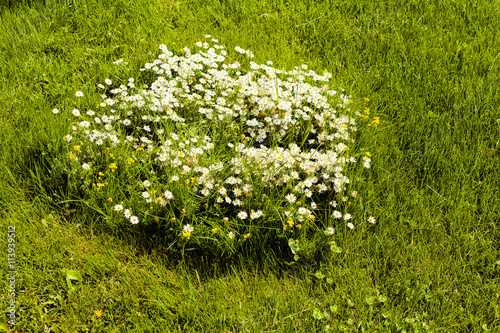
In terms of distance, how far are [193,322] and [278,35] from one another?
303 cm

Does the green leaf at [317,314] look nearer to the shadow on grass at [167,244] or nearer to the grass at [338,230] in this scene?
the grass at [338,230]

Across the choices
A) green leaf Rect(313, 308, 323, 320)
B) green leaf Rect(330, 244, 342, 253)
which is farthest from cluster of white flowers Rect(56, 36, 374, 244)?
green leaf Rect(313, 308, 323, 320)

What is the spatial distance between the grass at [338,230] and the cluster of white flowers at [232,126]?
0.26 metres

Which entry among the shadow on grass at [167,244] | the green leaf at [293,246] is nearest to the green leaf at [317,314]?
the shadow on grass at [167,244]

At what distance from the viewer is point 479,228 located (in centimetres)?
A: 283

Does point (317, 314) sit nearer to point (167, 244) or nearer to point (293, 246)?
point (293, 246)

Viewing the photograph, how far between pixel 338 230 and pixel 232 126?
108cm

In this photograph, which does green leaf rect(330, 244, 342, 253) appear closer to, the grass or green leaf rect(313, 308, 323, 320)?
the grass

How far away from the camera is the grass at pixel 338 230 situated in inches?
93.8

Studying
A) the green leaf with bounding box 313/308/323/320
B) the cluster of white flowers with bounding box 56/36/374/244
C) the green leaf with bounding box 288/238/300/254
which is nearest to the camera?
the green leaf with bounding box 313/308/323/320

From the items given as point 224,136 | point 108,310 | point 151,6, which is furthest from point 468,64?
point 108,310

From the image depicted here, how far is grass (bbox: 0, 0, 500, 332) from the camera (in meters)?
2.38

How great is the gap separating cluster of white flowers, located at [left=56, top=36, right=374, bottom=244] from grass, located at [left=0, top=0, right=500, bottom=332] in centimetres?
26

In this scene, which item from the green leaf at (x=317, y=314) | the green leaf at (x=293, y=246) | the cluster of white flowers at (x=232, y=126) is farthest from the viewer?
the cluster of white flowers at (x=232, y=126)
